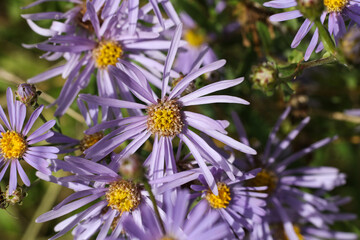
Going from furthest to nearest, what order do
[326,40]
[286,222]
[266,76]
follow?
[286,222] → [266,76] → [326,40]

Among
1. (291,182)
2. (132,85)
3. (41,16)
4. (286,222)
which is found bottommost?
(286,222)

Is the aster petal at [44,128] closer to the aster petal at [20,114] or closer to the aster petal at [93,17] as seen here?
the aster petal at [20,114]

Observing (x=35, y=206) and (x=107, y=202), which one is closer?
(x=107, y=202)

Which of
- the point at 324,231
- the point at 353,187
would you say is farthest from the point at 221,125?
the point at 353,187

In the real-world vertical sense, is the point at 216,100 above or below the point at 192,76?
below

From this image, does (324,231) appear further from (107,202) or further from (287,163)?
(107,202)

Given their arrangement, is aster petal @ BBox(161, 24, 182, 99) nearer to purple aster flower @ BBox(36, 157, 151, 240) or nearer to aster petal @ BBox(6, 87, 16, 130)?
purple aster flower @ BBox(36, 157, 151, 240)

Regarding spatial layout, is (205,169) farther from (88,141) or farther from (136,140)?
(88,141)

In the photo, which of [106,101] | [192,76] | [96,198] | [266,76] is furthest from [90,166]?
[266,76]

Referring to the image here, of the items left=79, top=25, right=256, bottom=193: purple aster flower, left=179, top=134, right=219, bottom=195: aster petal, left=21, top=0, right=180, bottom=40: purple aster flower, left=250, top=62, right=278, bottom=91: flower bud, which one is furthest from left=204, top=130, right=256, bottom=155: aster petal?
left=21, top=0, right=180, bottom=40: purple aster flower
